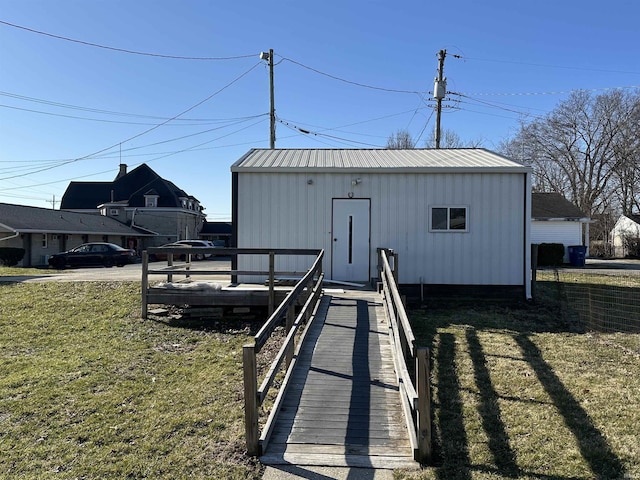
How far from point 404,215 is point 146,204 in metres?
33.9

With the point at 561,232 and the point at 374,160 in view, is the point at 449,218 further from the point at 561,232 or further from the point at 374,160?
the point at 561,232

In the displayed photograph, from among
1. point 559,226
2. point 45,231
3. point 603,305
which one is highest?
point 559,226

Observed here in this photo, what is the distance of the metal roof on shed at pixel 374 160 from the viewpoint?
1003 cm

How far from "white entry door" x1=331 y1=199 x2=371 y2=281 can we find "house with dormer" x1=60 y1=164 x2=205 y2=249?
102 ft

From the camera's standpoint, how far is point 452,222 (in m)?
10.1

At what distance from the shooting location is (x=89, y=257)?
23.4 metres

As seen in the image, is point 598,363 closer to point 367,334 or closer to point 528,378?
point 528,378

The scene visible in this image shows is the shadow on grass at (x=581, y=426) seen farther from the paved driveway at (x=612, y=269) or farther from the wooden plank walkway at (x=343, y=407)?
the paved driveway at (x=612, y=269)

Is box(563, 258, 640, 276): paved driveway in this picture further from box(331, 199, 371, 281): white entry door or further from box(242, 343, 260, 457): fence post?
box(242, 343, 260, 457): fence post

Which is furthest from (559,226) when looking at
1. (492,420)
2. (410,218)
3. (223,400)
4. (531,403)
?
(223,400)

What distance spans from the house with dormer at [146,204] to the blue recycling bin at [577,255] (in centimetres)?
3112

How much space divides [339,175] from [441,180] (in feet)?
7.95

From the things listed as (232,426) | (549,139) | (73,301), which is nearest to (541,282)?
(232,426)

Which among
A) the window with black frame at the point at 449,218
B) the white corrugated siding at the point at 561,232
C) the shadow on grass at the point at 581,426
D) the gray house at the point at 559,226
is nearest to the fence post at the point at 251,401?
the shadow on grass at the point at 581,426
